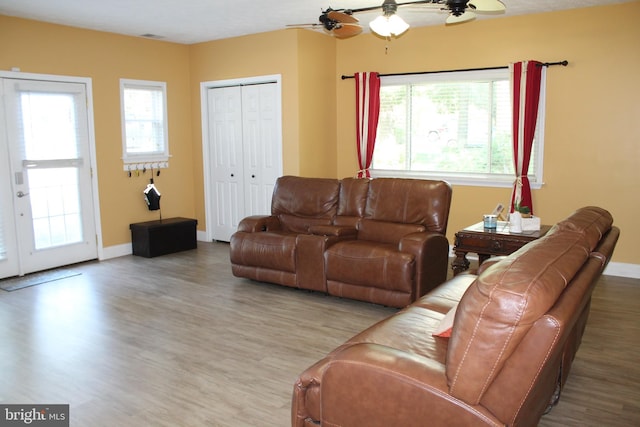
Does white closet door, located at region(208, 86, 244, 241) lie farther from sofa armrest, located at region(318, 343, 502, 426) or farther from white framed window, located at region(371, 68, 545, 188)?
sofa armrest, located at region(318, 343, 502, 426)

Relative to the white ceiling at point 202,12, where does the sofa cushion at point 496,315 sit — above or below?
below

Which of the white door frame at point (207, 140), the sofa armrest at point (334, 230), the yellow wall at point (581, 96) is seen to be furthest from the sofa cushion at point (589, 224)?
the white door frame at point (207, 140)

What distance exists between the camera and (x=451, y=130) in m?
6.19

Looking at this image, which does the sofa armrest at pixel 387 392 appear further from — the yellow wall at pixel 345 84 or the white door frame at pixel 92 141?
the white door frame at pixel 92 141

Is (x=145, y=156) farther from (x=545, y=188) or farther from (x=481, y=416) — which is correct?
(x=481, y=416)

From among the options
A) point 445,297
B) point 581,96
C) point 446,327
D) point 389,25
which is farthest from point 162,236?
point 581,96

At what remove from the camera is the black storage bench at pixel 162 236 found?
252 inches

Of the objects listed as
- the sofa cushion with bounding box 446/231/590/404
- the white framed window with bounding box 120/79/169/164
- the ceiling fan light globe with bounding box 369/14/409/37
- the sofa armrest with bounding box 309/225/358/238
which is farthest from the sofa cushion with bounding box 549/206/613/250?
the white framed window with bounding box 120/79/169/164

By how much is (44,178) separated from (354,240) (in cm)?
356

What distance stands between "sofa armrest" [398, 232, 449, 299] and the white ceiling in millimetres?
2220

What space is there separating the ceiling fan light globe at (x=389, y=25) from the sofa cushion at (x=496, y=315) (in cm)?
257

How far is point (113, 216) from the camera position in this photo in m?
6.48

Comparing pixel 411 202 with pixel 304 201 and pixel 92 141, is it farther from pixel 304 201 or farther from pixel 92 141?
pixel 92 141

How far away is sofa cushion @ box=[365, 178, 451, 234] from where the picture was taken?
461cm
